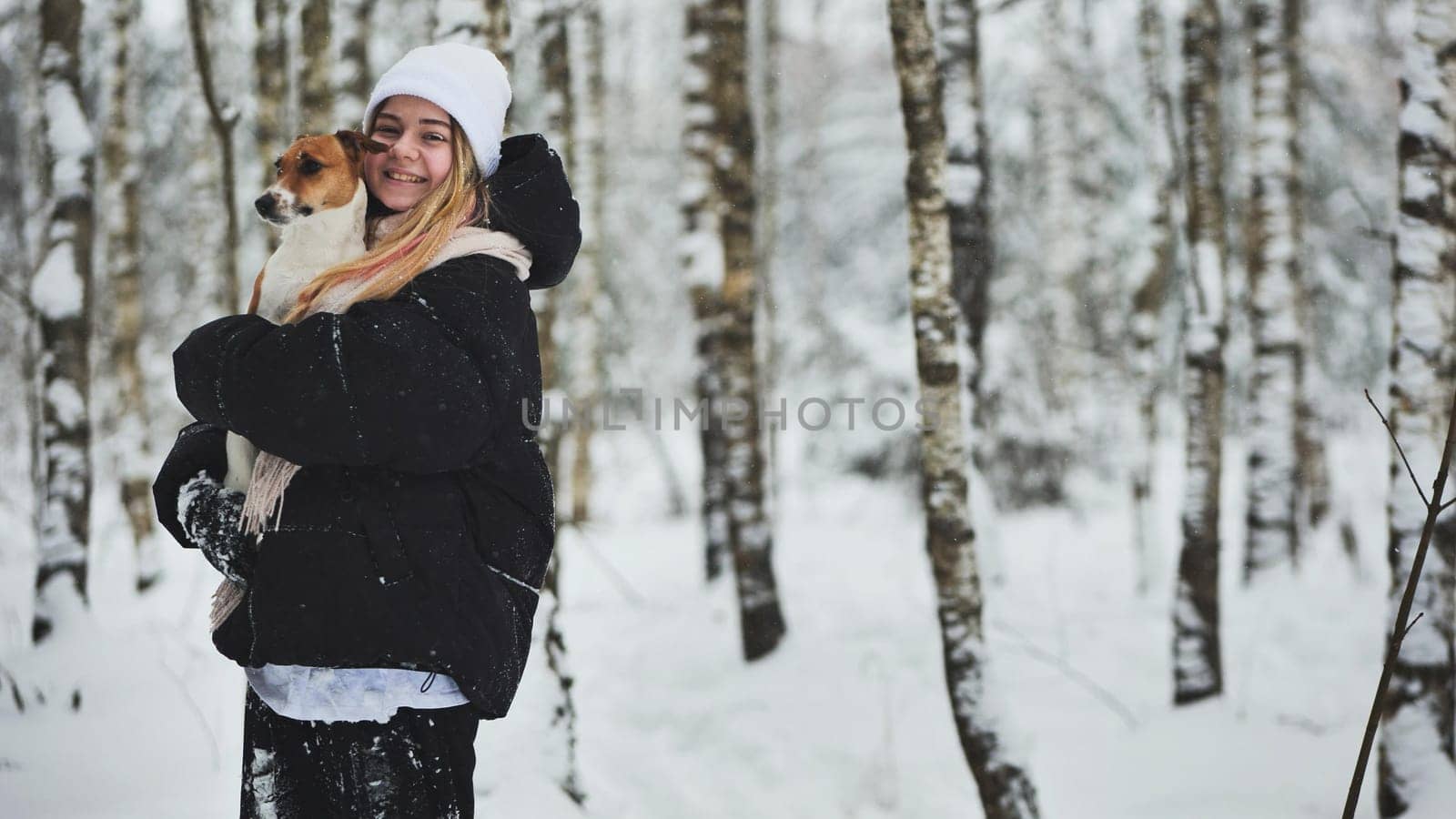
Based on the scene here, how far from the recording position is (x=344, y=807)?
1902 millimetres

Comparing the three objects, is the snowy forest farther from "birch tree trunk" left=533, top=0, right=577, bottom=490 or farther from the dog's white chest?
the dog's white chest

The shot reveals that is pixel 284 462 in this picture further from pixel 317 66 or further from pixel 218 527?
pixel 317 66

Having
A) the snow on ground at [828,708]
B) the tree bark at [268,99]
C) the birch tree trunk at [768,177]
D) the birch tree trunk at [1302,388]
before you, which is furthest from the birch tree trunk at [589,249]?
the birch tree trunk at [1302,388]

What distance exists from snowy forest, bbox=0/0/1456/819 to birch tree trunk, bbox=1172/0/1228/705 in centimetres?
3

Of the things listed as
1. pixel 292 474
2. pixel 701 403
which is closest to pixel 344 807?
pixel 292 474

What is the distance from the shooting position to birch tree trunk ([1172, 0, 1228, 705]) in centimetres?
586

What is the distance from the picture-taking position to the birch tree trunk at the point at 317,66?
700 centimetres

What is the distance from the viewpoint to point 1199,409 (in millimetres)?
6180

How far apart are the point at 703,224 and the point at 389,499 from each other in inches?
247

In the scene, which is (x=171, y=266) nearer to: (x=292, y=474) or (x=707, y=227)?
(x=707, y=227)

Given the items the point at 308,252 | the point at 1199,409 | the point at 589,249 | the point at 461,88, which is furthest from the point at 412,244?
the point at 589,249

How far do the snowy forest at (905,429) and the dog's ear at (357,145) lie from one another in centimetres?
235

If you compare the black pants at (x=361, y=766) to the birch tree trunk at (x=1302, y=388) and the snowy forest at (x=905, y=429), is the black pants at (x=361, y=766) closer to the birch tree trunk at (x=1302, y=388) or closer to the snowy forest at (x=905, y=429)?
the snowy forest at (x=905, y=429)

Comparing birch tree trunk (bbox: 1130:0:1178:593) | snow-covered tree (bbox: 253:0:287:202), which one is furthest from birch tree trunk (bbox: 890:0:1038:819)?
snow-covered tree (bbox: 253:0:287:202)
